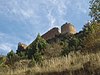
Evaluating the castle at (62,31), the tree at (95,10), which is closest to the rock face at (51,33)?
the castle at (62,31)

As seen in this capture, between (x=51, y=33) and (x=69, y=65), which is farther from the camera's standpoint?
(x=51, y=33)

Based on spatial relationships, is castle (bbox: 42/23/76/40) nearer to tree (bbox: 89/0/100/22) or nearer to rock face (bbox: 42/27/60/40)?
rock face (bbox: 42/27/60/40)

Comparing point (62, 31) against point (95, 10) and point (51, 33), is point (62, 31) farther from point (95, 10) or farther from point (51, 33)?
point (95, 10)

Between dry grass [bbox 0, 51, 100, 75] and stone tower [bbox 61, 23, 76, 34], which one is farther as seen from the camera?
stone tower [bbox 61, 23, 76, 34]

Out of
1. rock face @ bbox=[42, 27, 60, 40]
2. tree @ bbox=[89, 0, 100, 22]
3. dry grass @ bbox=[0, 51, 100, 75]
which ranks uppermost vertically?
rock face @ bbox=[42, 27, 60, 40]

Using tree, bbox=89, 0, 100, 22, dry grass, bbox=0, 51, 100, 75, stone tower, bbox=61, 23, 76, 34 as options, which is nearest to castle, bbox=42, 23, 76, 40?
stone tower, bbox=61, 23, 76, 34

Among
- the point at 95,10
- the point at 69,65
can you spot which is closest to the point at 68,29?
the point at 95,10

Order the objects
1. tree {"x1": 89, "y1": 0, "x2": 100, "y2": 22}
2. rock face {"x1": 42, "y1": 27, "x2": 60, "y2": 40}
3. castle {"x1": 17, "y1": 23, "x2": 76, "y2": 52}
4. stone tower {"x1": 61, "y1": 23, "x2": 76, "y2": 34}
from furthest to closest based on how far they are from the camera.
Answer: rock face {"x1": 42, "y1": 27, "x2": 60, "y2": 40}, castle {"x1": 17, "y1": 23, "x2": 76, "y2": 52}, stone tower {"x1": 61, "y1": 23, "x2": 76, "y2": 34}, tree {"x1": 89, "y1": 0, "x2": 100, "y2": 22}

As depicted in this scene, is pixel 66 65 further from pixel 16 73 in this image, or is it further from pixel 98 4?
pixel 98 4

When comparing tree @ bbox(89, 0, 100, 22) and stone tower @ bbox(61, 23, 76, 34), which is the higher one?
stone tower @ bbox(61, 23, 76, 34)

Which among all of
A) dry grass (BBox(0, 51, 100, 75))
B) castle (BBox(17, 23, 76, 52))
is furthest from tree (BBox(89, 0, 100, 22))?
castle (BBox(17, 23, 76, 52))

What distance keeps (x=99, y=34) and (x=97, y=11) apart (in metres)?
1.61

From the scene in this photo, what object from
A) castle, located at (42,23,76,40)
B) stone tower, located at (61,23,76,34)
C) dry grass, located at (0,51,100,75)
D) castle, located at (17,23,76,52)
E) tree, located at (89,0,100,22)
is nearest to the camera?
dry grass, located at (0,51,100,75)

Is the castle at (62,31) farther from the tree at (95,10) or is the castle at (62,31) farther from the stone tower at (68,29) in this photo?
the tree at (95,10)
